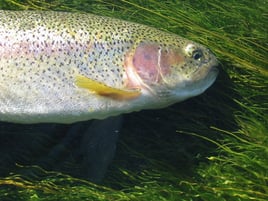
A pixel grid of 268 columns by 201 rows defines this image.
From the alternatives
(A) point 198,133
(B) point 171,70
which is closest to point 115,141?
(A) point 198,133

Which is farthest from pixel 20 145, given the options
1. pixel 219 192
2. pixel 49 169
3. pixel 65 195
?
pixel 219 192

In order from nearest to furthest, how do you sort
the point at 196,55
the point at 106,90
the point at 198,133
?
the point at 106,90
the point at 196,55
the point at 198,133

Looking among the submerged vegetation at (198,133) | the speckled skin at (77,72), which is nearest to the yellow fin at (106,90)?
the speckled skin at (77,72)

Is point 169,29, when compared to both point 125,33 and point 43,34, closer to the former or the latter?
point 125,33

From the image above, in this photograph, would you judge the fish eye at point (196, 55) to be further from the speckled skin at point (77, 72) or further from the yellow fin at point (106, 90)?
the yellow fin at point (106, 90)

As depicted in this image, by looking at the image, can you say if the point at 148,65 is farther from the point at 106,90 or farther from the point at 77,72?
the point at 77,72

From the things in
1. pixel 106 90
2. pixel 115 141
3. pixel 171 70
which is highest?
pixel 171 70
